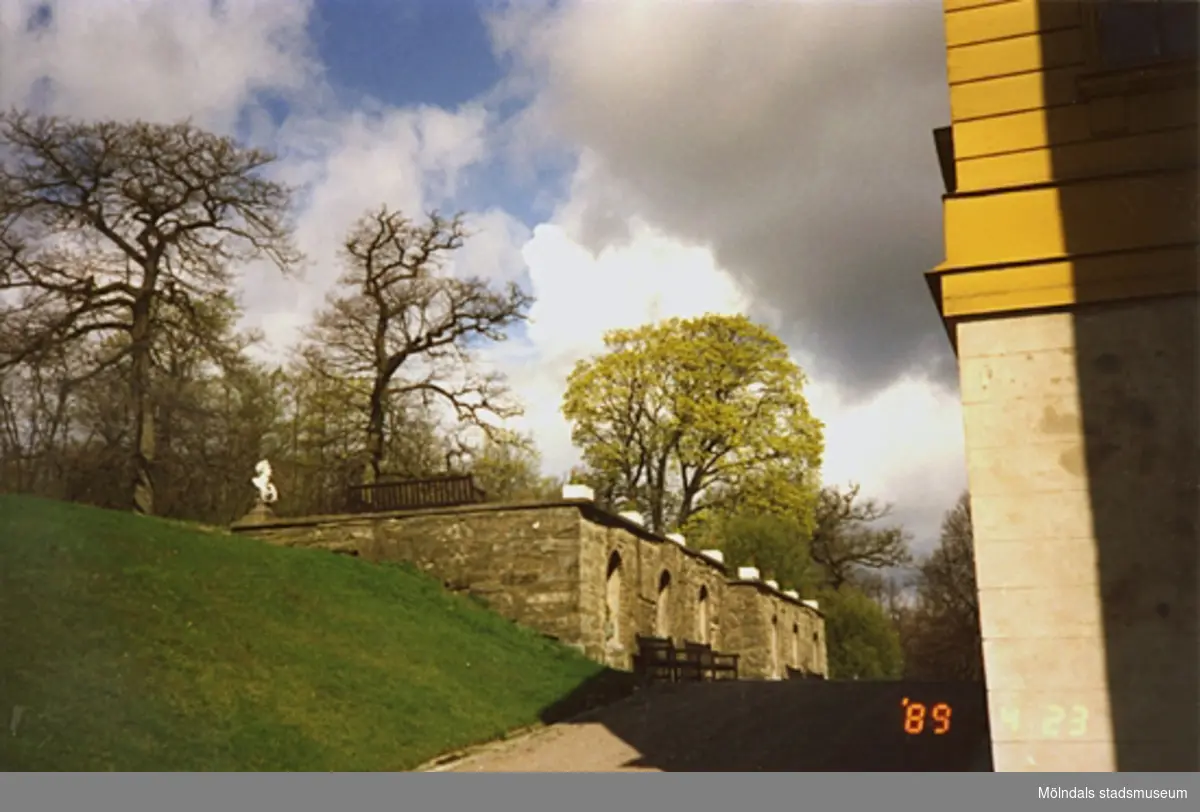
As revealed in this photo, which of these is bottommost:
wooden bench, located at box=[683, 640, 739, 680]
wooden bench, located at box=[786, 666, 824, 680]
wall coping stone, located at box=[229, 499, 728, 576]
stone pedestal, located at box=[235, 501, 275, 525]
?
wooden bench, located at box=[786, 666, 824, 680]

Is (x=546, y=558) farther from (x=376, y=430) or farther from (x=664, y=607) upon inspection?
(x=376, y=430)

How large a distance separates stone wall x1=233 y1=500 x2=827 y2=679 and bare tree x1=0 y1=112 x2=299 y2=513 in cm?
357

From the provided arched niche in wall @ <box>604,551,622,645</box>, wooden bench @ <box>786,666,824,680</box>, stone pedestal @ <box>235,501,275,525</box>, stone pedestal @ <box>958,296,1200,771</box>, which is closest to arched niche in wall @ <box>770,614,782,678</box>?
wooden bench @ <box>786,666,824,680</box>

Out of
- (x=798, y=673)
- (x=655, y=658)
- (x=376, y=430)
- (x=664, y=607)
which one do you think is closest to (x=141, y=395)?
(x=376, y=430)

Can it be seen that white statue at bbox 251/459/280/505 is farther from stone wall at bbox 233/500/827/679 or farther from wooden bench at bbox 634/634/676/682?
wooden bench at bbox 634/634/676/682

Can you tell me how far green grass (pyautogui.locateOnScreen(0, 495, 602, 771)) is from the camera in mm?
7238

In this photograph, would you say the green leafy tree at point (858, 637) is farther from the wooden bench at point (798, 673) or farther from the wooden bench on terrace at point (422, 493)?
the wooden bench on terrace at point (422, 493)

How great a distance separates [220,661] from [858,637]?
54.0 ft

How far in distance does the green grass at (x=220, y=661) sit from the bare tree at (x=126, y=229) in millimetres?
4545

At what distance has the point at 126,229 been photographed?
650 inches

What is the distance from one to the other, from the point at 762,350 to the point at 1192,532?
9035 mm

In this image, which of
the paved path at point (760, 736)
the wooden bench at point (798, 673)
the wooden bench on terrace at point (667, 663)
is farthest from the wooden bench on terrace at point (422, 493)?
the wooden bench at point (798, 673)

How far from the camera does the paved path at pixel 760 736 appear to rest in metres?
7.60

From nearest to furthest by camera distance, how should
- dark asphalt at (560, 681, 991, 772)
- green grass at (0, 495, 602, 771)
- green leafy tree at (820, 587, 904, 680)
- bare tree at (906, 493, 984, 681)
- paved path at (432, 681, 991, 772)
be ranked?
1. green grass at (0, 495, 602, 771)
2. dark asphalt at (560, 681, 991, 772)
3. paved path at (432, 681, 991, 772)
4. bare tree at (906, 493, 984, 681)
5. green leafy tree at (820, 587, 904, 680)
